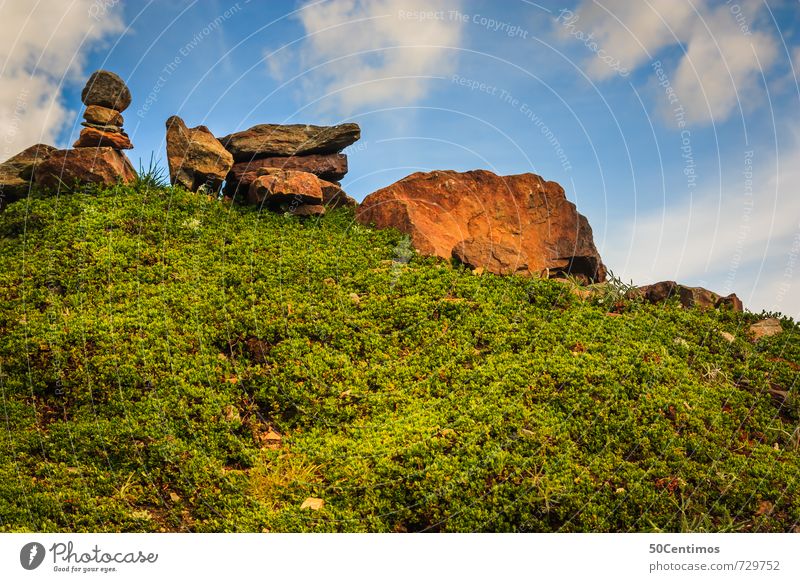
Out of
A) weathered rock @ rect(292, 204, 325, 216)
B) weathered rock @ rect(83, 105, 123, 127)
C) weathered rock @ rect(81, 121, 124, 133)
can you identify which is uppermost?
weathered rock @ rect(83, 105, 123, 127)

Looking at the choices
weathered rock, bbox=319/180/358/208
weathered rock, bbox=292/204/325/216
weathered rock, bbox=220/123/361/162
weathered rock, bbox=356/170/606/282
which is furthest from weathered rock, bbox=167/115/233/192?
weathered rock, bbox=356/170/606/282

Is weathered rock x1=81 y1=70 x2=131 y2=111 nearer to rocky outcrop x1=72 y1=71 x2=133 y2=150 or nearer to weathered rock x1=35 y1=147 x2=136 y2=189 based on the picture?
rocky outcrop x1=72 y1=71 x2=133 y2=150

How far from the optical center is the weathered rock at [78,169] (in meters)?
20.1

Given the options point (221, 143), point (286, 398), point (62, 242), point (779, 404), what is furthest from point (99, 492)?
point (221, 143)

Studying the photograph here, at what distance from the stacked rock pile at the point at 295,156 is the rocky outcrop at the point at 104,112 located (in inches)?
151

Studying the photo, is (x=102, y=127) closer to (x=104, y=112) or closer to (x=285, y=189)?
(x=104, y=112)

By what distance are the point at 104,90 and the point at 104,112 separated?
808 millimetres

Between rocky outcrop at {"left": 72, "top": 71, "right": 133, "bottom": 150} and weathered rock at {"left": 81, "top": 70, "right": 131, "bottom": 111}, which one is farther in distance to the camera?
weathered rock at {"left": 81, "top": 70, "right": 131, "bottom": 111}

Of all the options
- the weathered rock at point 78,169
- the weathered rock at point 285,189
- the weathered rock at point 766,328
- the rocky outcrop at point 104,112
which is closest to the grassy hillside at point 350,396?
the weathered rock at point 766,328

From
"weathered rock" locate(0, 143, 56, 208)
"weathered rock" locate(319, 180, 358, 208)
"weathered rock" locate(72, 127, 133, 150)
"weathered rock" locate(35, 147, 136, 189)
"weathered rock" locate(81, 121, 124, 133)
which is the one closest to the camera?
"weathered rock" locate(35, 147, 136, 189)

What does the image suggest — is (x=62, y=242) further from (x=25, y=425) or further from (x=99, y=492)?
(x=99, y=492)

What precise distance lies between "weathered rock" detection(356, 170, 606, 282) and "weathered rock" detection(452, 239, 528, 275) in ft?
3.93

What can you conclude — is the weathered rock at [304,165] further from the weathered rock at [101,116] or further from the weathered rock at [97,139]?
the weathered rock at [101,116]

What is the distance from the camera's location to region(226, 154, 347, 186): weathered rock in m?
23.6
